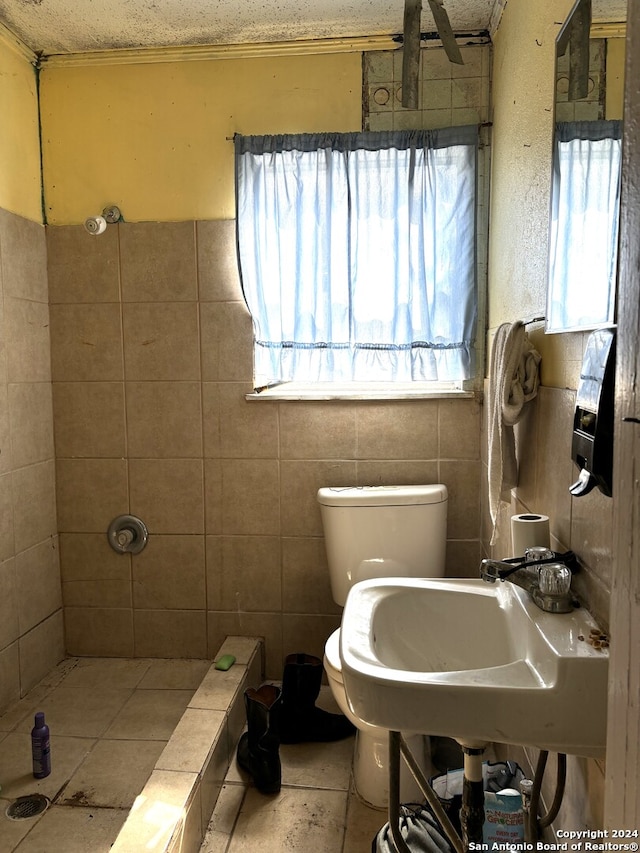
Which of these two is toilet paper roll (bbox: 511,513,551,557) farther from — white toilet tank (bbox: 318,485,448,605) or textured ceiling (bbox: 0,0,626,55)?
textured ceiling (bbox: 0,0,626,55)

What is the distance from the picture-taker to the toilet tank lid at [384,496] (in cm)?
223

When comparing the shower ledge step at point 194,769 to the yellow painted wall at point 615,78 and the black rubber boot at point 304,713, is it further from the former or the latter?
the yellow painted wall at point 615,78

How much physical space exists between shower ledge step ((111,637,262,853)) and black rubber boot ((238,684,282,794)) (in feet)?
0.30

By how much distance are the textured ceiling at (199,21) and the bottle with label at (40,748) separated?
2.28m

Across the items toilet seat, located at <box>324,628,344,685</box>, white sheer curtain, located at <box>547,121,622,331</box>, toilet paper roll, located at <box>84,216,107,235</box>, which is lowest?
toilet seat, located at <box>324,628,344,685</box>

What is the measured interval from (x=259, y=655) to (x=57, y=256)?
1.76 metres

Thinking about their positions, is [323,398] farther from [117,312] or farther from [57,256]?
[57,256]

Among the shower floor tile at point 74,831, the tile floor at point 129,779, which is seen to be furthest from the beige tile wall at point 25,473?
the shower floor tile at point 74,831

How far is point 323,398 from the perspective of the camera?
2.44 m

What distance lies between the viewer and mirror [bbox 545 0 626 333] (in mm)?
1104

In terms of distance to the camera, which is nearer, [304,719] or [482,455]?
[304,719]

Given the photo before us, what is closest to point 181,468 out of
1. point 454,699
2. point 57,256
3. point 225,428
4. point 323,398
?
point 225,428

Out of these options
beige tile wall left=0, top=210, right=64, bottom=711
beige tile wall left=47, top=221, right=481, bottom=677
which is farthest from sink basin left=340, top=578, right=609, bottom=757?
beige tile wall left=0, top=210, right=64, bottom=711

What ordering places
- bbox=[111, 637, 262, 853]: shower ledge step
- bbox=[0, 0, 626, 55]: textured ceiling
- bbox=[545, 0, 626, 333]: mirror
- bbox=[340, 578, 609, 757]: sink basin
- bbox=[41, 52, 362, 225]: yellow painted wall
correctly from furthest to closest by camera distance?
bbox=[41, 52, 362, 225]: yellow painted wall
bbox=[0, 0, 626, 55]: textured ceiling
bbox=[111, 637, 262, 853]: shower ledge step
bbox=[545, 0, 626, 333]: mirror
bbox=[340, 578, 609, 757]: sink basin
